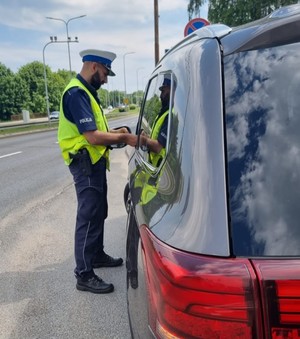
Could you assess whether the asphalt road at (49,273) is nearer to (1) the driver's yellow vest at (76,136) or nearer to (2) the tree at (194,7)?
(1) the driver's yellow vest at (76,136)

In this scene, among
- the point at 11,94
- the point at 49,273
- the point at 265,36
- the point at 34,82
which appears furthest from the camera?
the point at 34,82

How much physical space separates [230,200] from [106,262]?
9.41 feet

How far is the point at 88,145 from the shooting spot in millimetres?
3156

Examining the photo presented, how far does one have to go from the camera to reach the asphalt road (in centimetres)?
288

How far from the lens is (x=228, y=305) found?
3.58ft

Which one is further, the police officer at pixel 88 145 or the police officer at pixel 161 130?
the police officer at pixel 88 145

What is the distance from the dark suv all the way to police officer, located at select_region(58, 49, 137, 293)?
1550 mm

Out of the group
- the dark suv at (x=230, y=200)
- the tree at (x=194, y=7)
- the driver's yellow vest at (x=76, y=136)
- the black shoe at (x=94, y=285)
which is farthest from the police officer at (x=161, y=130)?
the tree at (x=194, y=7)

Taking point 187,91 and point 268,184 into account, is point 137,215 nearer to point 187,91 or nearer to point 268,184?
point 187,91

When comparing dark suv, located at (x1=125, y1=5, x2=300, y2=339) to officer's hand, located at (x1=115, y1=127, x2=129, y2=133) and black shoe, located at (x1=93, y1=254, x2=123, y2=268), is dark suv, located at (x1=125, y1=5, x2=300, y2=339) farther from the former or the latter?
black shoe, located at (x1=93, y1=254, x2=123, y2=268)

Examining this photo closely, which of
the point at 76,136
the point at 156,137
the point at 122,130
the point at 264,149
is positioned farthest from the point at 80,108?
the point at 264,149

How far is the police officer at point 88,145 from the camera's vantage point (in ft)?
9.97

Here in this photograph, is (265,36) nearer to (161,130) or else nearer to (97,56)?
(161,130)

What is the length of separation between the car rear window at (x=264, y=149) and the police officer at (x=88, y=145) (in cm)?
178
